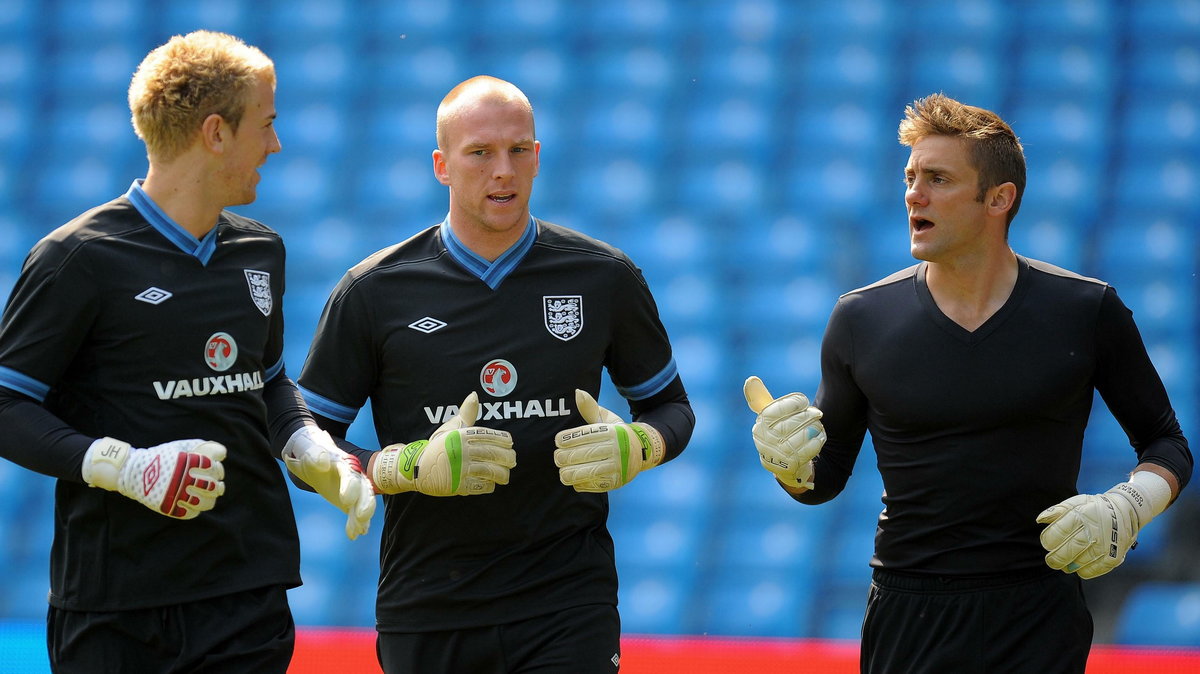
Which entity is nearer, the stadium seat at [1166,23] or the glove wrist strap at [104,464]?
the glove wrist strap at [104,464]

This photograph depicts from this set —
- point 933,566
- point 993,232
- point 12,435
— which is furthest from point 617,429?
point 12,435

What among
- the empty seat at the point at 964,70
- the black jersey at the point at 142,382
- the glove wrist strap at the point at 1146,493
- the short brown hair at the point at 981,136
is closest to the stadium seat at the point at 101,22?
the empty seat at the point at 964,70

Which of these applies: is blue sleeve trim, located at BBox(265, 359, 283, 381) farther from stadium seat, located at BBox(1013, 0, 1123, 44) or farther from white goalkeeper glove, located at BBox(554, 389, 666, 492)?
stadium seat, located at BBox(1013, 0, 1123, 44)

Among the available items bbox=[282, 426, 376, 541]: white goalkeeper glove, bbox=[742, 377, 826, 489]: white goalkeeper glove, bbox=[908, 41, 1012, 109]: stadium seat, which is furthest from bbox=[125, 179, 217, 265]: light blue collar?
bbox=[908, 41, 1012, 109]: stadium seat

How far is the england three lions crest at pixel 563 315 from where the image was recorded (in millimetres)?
2830

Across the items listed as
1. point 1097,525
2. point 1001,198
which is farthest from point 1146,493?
point 1001,198

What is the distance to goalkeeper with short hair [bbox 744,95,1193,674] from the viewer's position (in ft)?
8.79

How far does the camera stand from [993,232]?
2855 millimetres

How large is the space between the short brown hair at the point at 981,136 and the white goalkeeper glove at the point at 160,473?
1660mm

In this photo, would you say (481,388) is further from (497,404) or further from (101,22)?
(101,22)

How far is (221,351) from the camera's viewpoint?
8.36 ft

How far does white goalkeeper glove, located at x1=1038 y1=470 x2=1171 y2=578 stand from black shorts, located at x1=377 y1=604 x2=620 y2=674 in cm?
93

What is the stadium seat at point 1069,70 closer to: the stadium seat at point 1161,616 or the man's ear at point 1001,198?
the stadium seat at point 1161,616

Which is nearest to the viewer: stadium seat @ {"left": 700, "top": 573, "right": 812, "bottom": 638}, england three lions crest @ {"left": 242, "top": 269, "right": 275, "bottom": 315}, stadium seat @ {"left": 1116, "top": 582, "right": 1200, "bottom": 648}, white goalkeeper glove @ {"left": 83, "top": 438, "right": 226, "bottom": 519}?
white goalkeeper glove @ {"left": 83, "top": 438, "right": 226, "bottom": 519}
